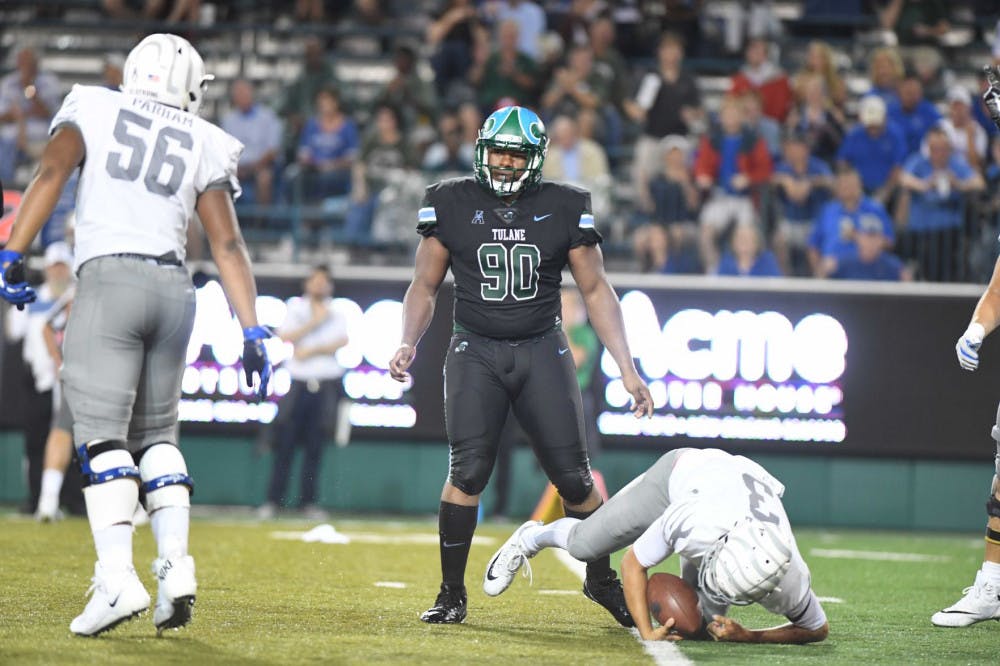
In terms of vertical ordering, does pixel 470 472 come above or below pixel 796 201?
below

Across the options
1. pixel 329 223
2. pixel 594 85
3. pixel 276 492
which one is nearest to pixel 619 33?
pixel 594 85

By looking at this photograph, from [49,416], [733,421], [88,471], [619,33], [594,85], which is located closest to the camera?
[88,471]

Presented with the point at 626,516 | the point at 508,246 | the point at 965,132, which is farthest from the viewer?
the point at 965,132

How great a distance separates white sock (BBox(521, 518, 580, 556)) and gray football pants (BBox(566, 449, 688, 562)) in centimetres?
7

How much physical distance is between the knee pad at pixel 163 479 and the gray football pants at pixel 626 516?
154 centimetres

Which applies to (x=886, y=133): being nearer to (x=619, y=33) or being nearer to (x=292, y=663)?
(x=619, y=33)

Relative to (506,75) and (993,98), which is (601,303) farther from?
(506,75)

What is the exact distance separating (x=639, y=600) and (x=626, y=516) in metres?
0.33

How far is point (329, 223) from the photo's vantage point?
539 inches

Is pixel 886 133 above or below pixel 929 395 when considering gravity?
above

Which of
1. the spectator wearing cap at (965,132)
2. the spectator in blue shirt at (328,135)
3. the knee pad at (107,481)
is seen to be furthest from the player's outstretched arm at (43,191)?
the spectator wearing cap at (965,132)

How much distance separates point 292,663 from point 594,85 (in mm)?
10513

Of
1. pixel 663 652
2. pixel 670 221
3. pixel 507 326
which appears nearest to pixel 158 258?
pixel 507 326

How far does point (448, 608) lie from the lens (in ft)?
20.3
